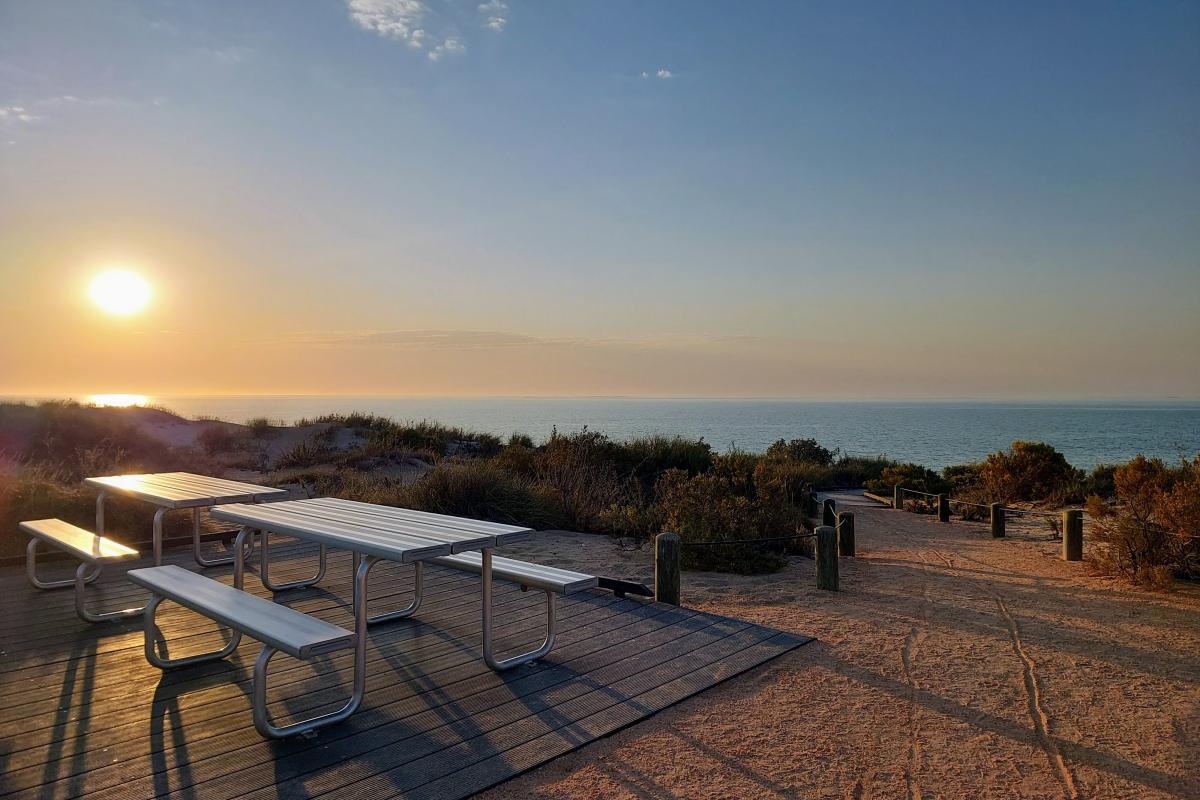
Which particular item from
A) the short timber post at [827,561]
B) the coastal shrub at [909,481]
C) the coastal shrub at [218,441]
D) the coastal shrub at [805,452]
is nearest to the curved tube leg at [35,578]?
the short timber post at [827,561]

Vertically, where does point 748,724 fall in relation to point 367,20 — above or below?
below

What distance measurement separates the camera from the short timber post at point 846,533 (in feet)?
25.9

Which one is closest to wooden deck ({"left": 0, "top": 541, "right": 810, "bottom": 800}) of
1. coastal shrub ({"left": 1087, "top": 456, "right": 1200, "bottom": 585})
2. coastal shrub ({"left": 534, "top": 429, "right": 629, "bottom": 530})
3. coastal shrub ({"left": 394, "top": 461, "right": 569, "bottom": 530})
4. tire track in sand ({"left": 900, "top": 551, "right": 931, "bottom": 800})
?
tire track in sand ({"left": 900, "top": 551, "right": 931, "bottom": 800})

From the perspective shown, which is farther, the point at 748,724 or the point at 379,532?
the point at 379,532

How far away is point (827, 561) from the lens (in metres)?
6.39

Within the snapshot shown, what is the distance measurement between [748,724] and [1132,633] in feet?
11.9

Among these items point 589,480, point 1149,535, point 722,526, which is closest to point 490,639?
point 722,526

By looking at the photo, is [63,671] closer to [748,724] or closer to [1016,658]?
[748,724]

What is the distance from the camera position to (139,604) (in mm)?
5172

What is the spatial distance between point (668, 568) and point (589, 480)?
6.47 metres

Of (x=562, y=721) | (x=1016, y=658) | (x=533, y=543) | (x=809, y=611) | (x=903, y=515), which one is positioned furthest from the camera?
(x=903, y=515)

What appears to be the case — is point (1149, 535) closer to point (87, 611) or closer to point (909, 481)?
point (87, 611)

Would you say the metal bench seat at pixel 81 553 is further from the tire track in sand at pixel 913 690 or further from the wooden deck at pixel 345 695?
the tire track in sand at pixel 913 690

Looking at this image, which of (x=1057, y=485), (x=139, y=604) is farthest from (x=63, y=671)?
(x=1057, y=485)
